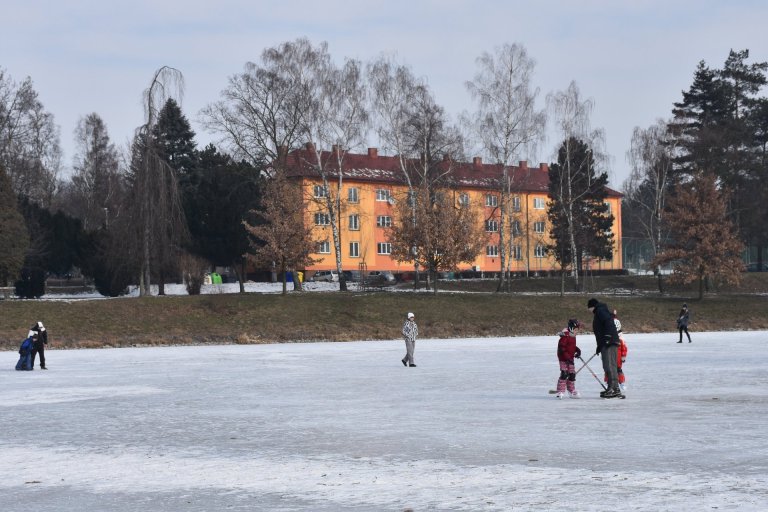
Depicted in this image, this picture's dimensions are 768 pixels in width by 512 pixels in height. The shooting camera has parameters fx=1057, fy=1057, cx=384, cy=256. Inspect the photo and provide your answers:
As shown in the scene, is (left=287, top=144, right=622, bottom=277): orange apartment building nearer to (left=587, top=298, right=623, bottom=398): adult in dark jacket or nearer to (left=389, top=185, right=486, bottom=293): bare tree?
(left=389, top=185, right=486, bottom=293): bare tree

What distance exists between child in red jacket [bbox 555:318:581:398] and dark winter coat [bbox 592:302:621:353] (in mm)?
435

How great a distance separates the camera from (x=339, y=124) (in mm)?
64938

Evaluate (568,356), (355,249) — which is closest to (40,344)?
(568,356)

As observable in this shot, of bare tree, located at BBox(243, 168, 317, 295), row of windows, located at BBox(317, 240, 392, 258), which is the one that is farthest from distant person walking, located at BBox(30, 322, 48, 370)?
row of windows, located at BBox(317, 240, 392, 258)

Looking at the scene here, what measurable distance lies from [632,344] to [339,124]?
29.8 meters

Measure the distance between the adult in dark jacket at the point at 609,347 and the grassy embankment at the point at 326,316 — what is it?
26.2 meters

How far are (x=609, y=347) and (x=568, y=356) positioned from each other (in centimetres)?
83

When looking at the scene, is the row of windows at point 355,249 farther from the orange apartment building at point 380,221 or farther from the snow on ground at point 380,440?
the snow on ground at point 380,440

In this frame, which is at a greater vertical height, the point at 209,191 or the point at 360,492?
the point at 209,191

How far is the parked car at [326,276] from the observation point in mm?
87162

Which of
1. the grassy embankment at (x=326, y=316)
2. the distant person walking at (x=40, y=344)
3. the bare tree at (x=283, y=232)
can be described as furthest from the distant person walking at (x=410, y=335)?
the bare tree at (x=283, y=232)

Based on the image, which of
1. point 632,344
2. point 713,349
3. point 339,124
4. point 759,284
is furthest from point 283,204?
point 759,284

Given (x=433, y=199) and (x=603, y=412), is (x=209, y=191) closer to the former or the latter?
(x=433, y=199)

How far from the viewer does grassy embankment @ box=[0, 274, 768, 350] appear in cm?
4553
